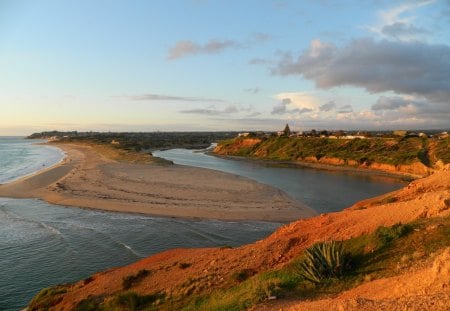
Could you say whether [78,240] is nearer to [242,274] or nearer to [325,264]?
[242,274]

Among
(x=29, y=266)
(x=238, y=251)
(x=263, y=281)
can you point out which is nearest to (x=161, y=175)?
(x=29, y=266)

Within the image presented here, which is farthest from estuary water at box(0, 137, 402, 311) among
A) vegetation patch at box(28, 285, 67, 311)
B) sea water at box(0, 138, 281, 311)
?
vegetation patch at box(28, 285, 67, 311)

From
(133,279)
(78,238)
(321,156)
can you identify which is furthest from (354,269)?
(321,156)

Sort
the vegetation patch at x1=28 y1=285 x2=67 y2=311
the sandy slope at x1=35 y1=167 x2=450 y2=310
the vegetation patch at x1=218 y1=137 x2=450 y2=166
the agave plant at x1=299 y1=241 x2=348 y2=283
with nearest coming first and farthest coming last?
the agave plant at x1=299 y1=241 x2=348 y2=283, the sandy slope at x1=35 y1=167 x2=450 y2=310, the vegetation patch at x1=28 y1=285 x2=67 y2=311, the vegetation patch at x1=218 y1=137 x2=450 y2=166

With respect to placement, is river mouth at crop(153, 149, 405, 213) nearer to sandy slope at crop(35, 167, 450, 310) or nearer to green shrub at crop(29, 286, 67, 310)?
sandy slope at crop(35, 167, 450, 310)

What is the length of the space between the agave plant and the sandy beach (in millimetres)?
17466

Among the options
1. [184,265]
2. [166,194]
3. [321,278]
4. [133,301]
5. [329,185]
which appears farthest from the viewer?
[329,185]

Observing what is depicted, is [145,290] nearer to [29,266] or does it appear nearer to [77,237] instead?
[29,266]

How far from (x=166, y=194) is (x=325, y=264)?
93.0ft

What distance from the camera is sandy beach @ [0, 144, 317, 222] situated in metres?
A: 31.4

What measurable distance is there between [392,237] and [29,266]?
16105mm

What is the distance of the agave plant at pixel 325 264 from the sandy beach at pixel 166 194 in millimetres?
17466

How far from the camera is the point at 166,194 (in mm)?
38312

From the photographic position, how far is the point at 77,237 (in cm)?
2428
